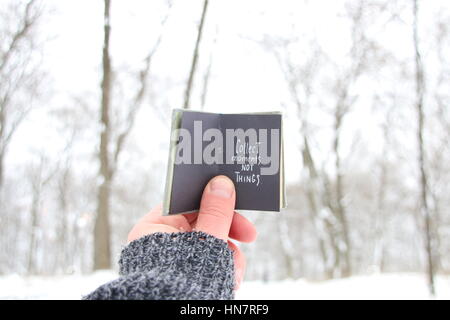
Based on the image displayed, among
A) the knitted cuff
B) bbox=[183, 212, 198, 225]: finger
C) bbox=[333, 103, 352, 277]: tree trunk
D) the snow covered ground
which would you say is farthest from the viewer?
bbox=[333, 103, 352, 277]: tree trunk

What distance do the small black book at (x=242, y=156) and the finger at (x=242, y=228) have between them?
0.11m

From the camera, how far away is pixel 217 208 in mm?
953

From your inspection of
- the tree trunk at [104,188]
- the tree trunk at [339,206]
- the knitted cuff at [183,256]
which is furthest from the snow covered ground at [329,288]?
the tree trunk at [339,206]

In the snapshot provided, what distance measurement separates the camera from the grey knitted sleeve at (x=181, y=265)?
72 cm

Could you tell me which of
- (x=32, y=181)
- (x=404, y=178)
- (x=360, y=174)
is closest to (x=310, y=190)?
(x=404, y=178)

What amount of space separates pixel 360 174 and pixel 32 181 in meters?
12.6

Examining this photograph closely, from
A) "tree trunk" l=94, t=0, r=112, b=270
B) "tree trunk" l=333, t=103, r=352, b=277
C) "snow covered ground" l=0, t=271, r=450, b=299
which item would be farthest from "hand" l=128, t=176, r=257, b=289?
"tree trunk" l=333, t=103, r=352, b=277

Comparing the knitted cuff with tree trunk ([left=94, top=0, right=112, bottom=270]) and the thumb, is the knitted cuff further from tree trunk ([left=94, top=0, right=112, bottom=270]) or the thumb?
tree trunk ([left=94, top=0, right=112, bottom=270])

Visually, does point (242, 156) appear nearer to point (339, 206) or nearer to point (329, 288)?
point (329, 288)

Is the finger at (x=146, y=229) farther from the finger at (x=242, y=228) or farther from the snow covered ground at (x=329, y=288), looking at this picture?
the snow covered ground at (x=329, y=288)

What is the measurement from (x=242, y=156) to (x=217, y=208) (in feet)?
0.61

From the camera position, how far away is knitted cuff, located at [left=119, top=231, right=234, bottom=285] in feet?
2.74

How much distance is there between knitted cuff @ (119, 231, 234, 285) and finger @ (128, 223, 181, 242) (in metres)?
0.05
